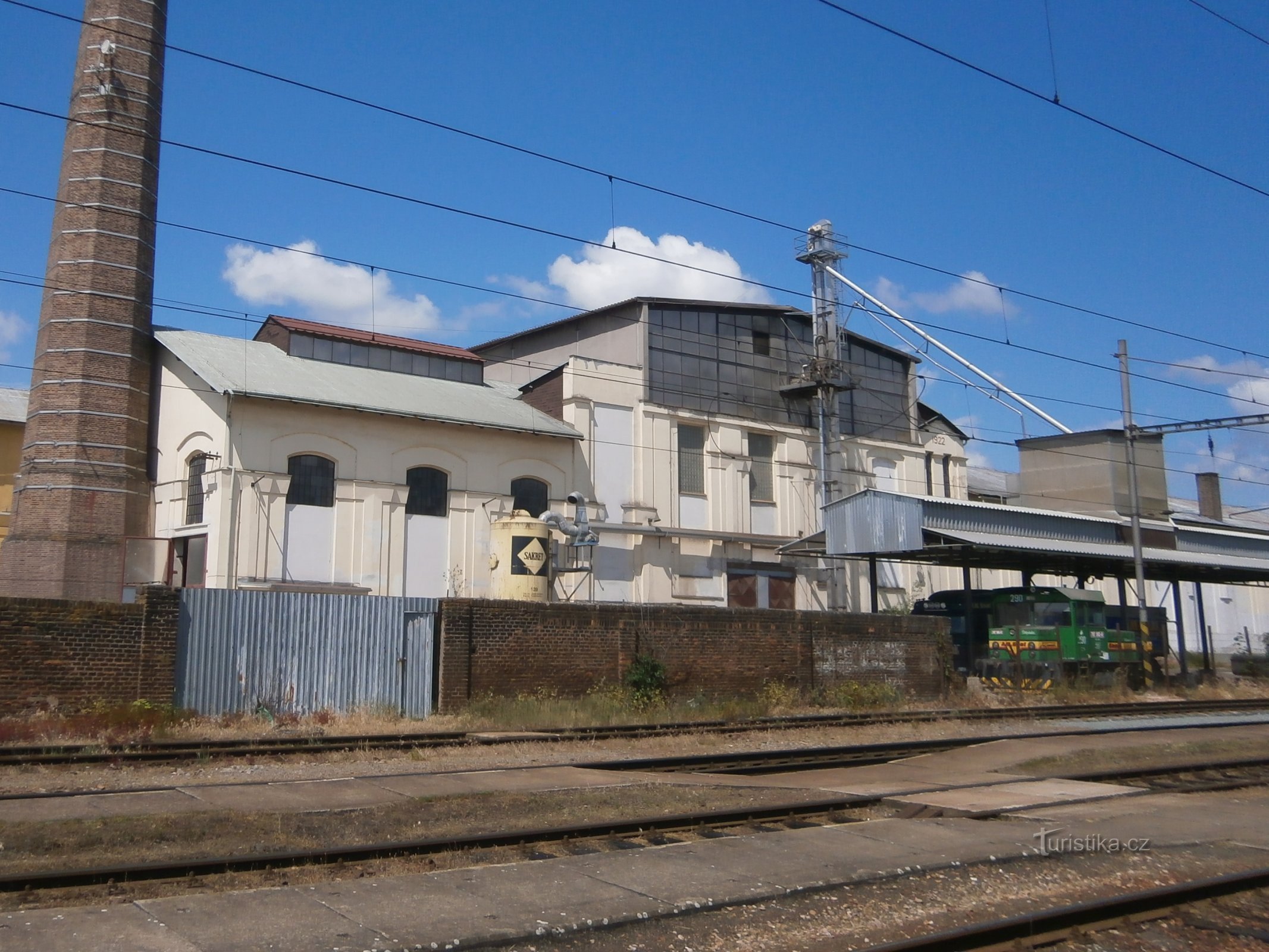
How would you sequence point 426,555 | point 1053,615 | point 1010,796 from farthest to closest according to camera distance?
point 426,555 → point 1053,615 → point 1010,796

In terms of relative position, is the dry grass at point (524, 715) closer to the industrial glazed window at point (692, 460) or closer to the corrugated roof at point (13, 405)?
the industrial glazed window at point (692, 460)

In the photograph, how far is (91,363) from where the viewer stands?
89.1 ft

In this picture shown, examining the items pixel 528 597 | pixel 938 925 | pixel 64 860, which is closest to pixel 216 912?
pixel 64 860

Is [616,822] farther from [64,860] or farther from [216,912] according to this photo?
[64,860]

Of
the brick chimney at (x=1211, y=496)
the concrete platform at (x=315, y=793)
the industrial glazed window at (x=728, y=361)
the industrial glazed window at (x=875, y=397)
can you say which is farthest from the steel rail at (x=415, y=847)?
the brick chimney at (x=1211, y=496)

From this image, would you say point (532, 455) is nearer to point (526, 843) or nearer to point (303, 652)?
point (303, 652)

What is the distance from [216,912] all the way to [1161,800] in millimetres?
10575

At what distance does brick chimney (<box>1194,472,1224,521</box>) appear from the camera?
189ft

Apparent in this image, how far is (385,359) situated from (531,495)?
21.5 feet

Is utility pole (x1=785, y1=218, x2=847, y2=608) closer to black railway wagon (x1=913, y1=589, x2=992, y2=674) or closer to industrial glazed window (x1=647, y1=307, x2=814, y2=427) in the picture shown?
industrial glazed window (x1=647, y1=307, x2=814, y2=427)

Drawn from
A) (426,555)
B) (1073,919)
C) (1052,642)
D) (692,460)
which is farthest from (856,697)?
(1073,919)

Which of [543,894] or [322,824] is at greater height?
[322,824]

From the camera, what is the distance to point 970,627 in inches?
1158

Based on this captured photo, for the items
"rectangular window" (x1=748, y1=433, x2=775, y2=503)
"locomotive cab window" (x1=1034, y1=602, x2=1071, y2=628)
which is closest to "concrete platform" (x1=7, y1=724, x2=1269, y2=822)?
"locomotive cab window" (x1=1034, y1=602, x2=1071, y2=628)
